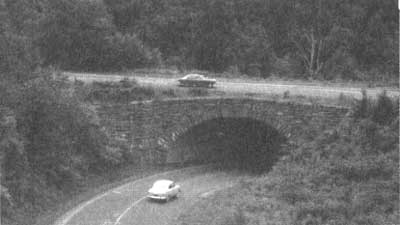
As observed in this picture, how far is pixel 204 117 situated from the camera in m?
36.3

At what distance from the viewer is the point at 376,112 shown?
3141cm

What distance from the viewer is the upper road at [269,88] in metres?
36.8

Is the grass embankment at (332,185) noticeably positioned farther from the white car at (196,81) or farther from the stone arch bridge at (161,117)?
the white car at (196,81)

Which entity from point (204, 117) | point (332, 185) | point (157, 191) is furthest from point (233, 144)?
point (332, 185)

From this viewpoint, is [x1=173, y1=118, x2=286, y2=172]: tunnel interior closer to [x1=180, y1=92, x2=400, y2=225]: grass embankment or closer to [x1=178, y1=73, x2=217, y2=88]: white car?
[x1=178, y1=73, x2=217, y2=88]: white car

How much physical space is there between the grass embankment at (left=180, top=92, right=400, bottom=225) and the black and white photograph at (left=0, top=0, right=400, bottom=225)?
9cm

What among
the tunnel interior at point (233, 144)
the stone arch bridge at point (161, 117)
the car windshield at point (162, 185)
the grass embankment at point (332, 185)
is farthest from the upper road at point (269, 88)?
the car windshield at point (162, 185)

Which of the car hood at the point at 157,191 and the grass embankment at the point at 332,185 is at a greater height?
the grass embankment at the point at 332,185

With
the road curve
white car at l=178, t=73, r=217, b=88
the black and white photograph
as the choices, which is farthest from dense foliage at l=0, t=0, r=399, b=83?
the road curve

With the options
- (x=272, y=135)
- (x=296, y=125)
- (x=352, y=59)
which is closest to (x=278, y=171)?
(x=296, y=125)

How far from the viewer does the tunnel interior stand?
3812cm

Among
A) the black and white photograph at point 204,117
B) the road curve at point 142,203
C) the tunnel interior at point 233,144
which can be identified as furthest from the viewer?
the tunnel interior at point 233,144

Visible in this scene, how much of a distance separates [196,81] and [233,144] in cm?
523

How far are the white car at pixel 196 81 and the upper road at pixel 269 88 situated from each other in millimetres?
457
